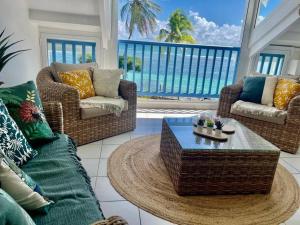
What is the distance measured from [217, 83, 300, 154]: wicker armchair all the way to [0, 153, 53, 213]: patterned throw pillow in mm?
2339

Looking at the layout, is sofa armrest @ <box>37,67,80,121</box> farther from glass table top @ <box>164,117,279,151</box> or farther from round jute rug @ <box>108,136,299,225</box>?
glass table top @ <box>164,117,279,151</box>

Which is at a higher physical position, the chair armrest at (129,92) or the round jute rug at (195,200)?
the chair armrest at (129,92)

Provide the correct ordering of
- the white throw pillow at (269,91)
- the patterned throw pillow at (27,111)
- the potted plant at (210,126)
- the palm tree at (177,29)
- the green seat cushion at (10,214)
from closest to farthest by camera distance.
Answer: the green seat cushion at (10,214)
the patterned throw pillow at (27,111)
the potted plant at (210,126)
the white throw pillow at (269,91)
the palm tree at (177,29)

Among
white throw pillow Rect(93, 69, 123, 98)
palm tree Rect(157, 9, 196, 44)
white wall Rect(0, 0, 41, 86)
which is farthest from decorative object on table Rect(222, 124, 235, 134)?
palm tree Rect(157, 9, 196, 44)

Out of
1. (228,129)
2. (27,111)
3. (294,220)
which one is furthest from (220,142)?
(27,111)

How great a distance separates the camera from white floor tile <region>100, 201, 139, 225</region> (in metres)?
1.47

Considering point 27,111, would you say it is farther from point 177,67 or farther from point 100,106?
point 177,67

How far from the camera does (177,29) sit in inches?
266

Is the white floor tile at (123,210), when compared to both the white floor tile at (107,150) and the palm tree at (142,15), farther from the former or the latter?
the palm tree at (142,15)

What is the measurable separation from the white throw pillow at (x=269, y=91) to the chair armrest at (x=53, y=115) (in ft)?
7.58

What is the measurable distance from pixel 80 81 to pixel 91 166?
983 millimetres

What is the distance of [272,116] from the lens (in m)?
2.47

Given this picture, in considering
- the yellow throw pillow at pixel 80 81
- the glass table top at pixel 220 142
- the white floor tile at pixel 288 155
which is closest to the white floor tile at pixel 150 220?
the glass table top at pixel 220 142

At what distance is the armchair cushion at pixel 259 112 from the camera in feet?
8.04
